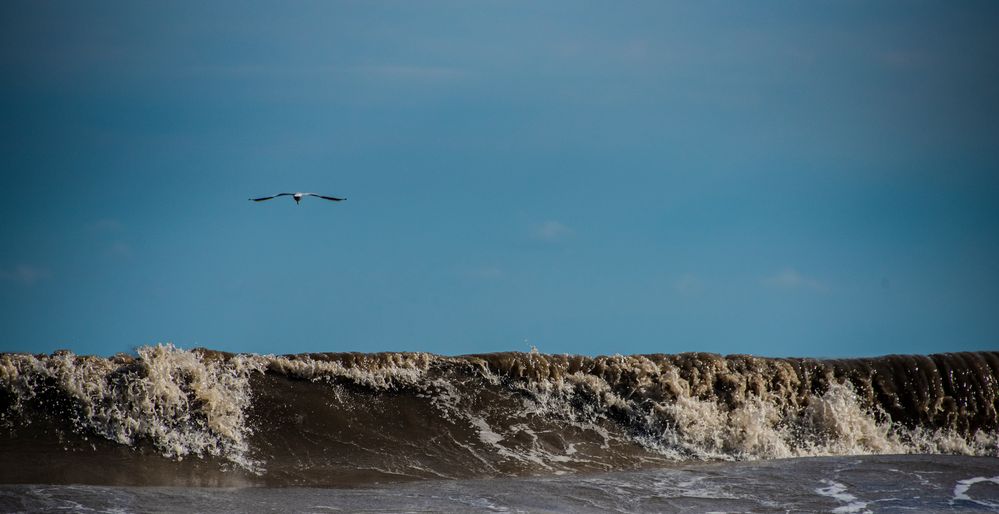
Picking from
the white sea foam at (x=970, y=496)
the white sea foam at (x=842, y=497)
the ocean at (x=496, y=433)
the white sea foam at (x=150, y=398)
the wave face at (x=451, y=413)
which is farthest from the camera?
the white sea foam at (x=150, y=398)

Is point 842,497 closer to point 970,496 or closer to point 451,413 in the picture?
point 970,496

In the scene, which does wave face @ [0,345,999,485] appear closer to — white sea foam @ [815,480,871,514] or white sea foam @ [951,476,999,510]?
white sea foam @ [815,480,871,514]

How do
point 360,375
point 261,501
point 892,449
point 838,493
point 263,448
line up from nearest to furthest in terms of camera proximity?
point 261,501, point 838,493, point 263,448, point 360,375, point 892,449

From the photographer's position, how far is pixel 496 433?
49.8ft

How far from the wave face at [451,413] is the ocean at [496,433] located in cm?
3

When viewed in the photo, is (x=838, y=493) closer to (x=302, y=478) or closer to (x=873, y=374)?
(x=873, y=374)

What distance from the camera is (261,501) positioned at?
11.6m

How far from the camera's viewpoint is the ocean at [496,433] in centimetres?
1230

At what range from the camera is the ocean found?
12.3m

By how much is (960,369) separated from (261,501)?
500 inches

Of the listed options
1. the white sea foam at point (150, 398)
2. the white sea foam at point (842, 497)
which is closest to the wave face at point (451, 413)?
the white sea foam at point (150, 398)

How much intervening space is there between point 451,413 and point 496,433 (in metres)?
0.77

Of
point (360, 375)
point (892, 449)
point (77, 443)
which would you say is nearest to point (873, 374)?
point (892, 449)

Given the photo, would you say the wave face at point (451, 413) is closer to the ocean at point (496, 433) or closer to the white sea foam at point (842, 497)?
the ocean at point (496, 433)
